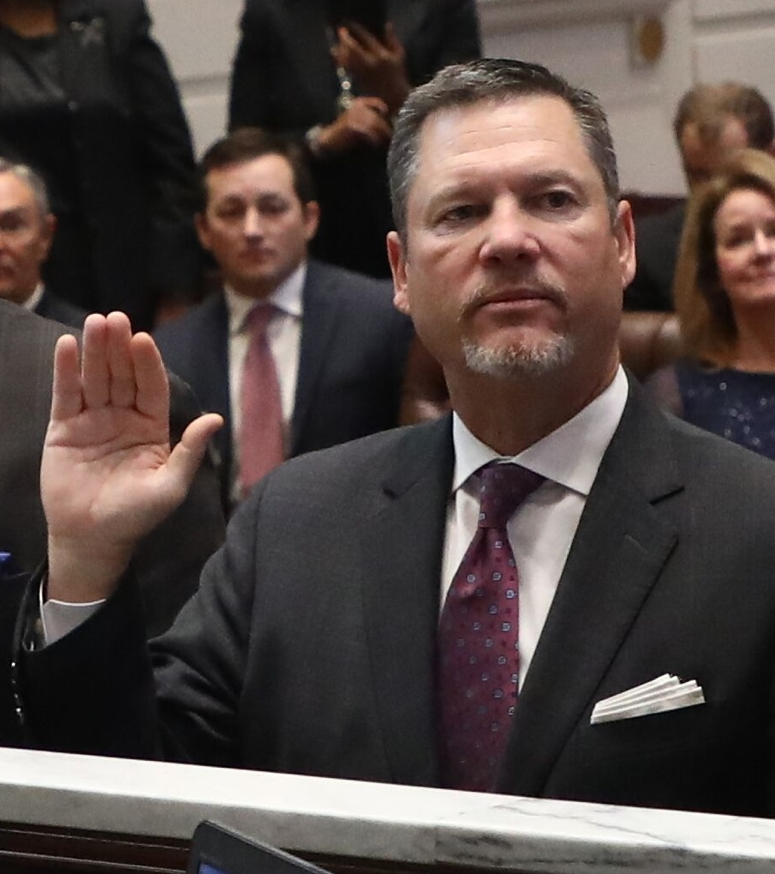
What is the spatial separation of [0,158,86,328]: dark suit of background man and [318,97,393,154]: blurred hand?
52 cm

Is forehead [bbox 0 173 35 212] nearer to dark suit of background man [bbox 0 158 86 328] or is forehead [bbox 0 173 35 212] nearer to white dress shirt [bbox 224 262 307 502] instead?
dark suit of background man [bbox 0 158 86 328]

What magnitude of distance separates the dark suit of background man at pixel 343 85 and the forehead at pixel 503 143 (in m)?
1.62

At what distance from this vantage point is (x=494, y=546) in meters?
1.10

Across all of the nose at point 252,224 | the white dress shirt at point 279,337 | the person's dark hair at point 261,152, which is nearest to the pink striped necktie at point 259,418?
the white dress shirt at point 279,337

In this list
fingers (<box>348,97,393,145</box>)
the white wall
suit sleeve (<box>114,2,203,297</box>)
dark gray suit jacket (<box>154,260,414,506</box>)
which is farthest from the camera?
the white wall

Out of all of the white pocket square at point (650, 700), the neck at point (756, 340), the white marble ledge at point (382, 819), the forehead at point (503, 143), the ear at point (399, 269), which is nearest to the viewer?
the white marble ledge at point (382, 819)

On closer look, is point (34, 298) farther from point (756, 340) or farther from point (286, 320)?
point (756, 340)

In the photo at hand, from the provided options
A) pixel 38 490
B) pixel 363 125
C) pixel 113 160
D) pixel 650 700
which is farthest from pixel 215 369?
pixel 650 700

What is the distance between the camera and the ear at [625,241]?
3.93 ft

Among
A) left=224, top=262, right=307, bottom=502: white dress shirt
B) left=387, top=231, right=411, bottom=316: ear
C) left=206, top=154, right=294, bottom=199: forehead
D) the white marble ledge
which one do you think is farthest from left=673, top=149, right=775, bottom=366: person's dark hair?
the white marble ledge

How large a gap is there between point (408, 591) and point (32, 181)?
1.77 m

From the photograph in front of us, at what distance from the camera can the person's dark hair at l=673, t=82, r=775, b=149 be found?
2.77 metres

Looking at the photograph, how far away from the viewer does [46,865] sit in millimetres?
747

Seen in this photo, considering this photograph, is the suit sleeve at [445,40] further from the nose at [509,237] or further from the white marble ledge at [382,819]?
the white marble ledge at [382,819]
